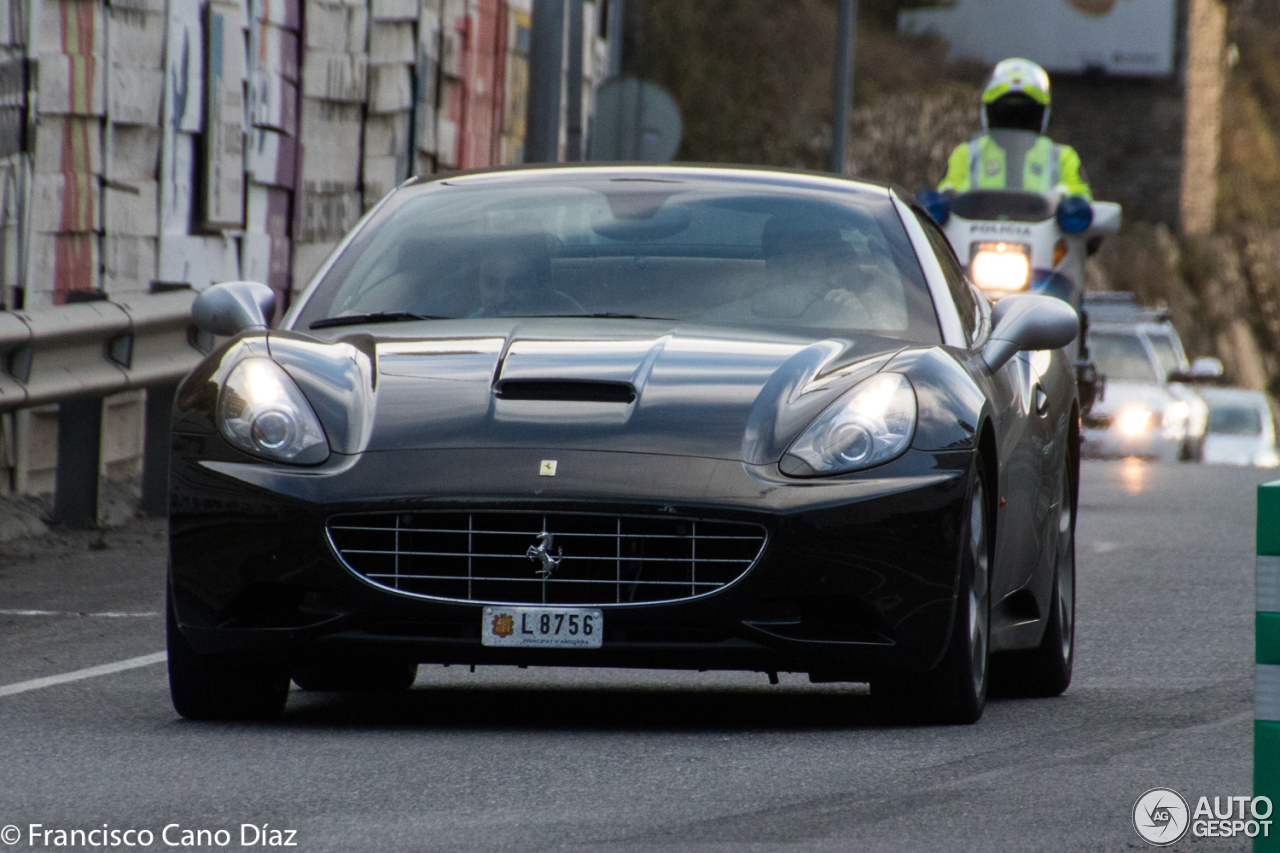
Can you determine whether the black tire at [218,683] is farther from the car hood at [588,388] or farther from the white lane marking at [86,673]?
the white lane marking at [86,673]

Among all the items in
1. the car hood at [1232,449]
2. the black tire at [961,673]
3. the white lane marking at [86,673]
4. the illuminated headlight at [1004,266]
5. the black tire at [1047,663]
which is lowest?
the car hood at [1232,449]

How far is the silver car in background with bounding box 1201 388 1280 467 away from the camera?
3606cm

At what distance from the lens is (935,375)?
624cm

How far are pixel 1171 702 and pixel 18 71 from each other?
745 centimetres

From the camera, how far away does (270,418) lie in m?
6.05

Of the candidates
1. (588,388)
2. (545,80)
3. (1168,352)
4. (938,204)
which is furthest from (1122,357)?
(588,388)

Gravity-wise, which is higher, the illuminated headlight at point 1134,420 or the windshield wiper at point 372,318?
the windshield wiper at point 372,318

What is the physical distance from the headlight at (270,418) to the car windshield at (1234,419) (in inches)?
1287

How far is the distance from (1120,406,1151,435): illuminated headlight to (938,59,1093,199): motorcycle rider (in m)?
14.1

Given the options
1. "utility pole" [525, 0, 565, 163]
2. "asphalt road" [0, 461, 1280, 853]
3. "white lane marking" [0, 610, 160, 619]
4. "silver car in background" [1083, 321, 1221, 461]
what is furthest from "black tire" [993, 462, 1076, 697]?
"silver car in background" [1083, 321, 1221, 461]

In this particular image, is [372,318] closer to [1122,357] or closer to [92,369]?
[92,369]

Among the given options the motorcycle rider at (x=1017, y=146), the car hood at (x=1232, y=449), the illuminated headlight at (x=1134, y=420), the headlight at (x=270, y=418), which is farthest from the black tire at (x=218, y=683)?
the car hood at (x=1232, y=449)

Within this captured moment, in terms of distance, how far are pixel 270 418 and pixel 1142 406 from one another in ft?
75.3

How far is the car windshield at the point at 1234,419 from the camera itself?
1490 inches
